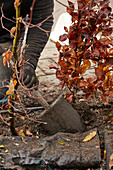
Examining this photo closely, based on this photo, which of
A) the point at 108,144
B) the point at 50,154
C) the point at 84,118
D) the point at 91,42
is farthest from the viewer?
the point at 84,118

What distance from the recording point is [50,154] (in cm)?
189

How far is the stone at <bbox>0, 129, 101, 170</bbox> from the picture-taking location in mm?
1848

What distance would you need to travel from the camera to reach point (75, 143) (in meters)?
2.08

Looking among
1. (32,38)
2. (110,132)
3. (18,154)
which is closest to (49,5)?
(32,38)

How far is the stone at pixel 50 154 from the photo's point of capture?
185 centimetres

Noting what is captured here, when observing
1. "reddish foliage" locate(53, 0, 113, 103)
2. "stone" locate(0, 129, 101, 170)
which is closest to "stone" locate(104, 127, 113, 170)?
"stone" locate(0, 129, 101, 170)

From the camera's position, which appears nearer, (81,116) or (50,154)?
(50,154)

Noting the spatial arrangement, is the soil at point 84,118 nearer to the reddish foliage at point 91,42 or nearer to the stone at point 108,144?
the stone at point 108,144

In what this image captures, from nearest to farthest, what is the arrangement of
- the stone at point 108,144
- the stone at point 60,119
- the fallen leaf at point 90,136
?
the stone at point 108,144, the fallen leaf at point 90,136, the stone at point 60,119

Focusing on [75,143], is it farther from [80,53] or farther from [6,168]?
[80,53]

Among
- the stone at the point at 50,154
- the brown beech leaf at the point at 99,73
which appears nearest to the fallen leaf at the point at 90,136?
Answer: the stone at the point at 50,154

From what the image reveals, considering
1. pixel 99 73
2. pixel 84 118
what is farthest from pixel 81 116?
pixel 99 73

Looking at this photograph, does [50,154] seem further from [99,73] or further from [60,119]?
[99,73]

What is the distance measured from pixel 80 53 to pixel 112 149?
0.87m
